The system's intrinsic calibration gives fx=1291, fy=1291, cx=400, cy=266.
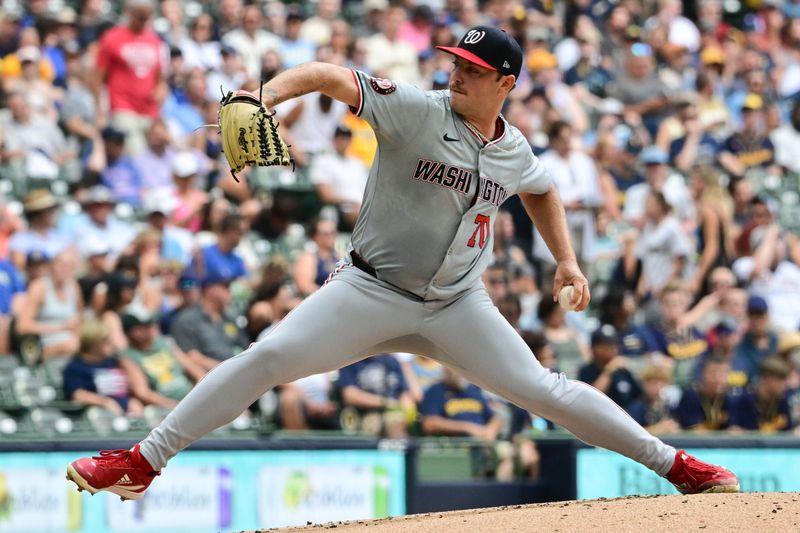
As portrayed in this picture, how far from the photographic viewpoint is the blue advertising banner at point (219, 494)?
7262 mm

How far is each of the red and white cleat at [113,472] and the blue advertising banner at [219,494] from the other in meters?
2.47

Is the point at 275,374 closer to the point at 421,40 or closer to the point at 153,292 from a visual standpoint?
the point at 153,292

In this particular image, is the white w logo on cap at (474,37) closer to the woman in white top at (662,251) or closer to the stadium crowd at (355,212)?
the stadium crowd at (355,212)

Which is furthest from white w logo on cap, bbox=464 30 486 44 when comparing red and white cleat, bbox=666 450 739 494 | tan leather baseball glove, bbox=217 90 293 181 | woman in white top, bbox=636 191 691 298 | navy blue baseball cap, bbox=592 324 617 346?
woman in white top, bbox=636 191 691 298

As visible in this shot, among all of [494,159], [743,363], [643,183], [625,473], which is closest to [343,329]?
[494,159]

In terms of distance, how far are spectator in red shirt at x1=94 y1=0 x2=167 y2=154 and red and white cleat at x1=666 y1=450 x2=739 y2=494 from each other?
667cm

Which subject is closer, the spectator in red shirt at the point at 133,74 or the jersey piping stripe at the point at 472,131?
the jersey piping stripe at the point at 472,131

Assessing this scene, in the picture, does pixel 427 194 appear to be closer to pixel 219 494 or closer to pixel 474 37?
pixel 474 37

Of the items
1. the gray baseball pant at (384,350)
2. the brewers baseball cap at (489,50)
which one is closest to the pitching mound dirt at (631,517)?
the gray baseball pant at (384,350)

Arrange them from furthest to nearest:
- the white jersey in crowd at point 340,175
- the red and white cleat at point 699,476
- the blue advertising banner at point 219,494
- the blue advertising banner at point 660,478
→ the white jersey in crowd at point 340,175
the blue advertising banner at point 660,478
the blue advertising banner at point 219,494
the red and white cleat at point 699,476

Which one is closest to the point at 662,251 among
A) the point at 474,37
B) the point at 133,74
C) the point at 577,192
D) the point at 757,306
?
the point at 577,192

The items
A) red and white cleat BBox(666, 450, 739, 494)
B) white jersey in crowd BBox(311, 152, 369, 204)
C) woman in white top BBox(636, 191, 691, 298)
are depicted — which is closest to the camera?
red and white cleat BBox(666, 450, 739, 494)

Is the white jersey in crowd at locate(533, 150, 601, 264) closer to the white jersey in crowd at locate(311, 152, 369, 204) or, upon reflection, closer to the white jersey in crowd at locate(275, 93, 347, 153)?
the white jersey in crowd at locate(311, 152, 369, 204)

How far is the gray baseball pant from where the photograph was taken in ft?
16.0
